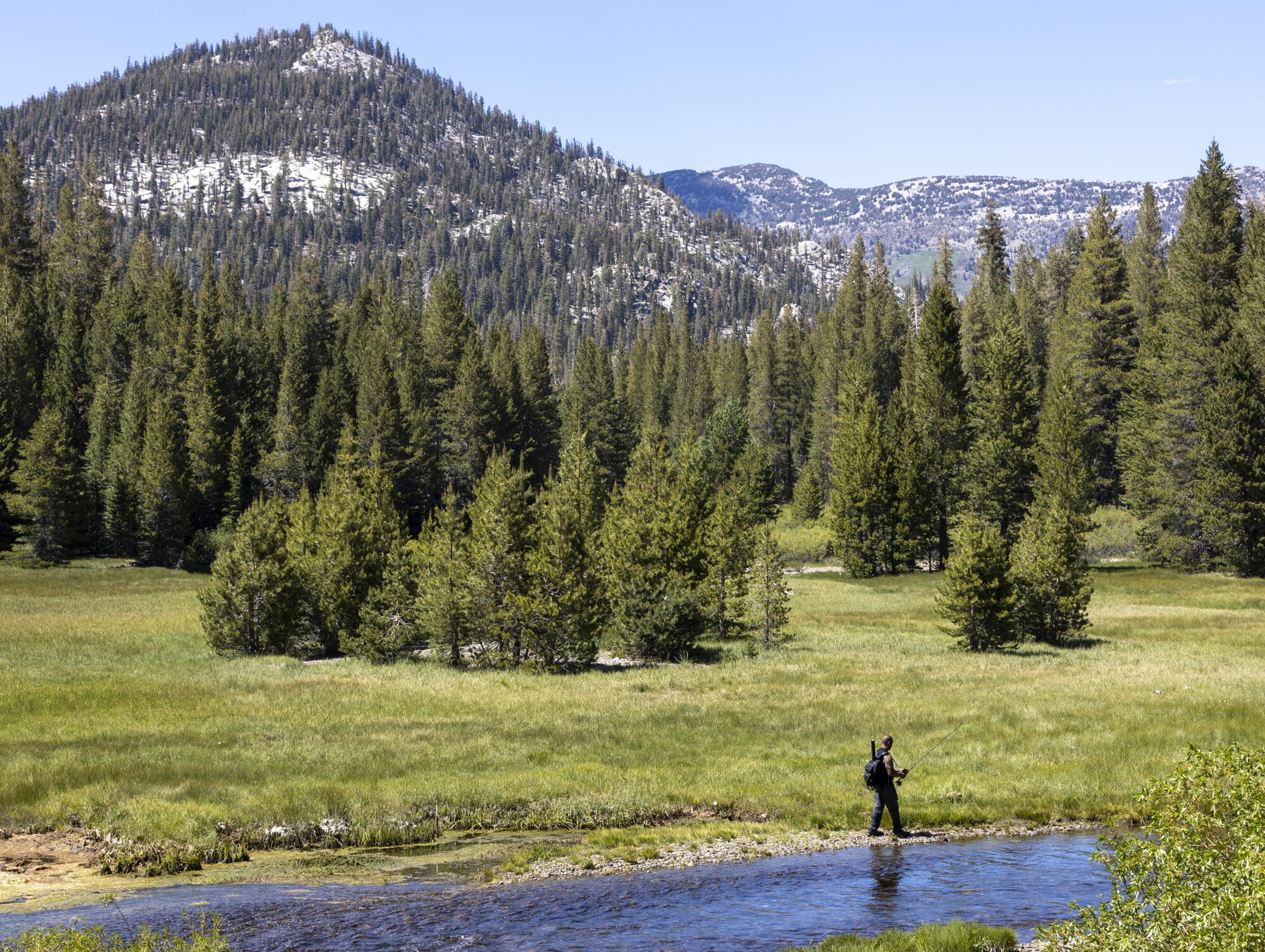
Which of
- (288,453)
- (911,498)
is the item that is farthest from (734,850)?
(288,453)

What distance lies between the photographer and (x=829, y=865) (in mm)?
20297

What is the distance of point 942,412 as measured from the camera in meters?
84.8

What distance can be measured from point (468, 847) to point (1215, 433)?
206ft

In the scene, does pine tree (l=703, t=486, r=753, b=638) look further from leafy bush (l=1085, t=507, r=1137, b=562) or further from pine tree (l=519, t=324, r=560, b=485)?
pine tree (l=519, t=324, r=560, b=485)

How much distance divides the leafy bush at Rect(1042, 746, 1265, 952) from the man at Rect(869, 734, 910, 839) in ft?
34.0

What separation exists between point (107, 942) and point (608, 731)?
19069 mm

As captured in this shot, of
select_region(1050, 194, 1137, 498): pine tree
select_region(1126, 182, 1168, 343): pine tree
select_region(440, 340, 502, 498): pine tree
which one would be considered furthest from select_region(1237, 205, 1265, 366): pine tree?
select_region(440, 340, 502, 498): pine tree

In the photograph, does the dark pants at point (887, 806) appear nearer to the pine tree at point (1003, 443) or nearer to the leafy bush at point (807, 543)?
the pine tree at point (1003, 443)

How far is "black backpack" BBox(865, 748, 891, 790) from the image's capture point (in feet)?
72.0

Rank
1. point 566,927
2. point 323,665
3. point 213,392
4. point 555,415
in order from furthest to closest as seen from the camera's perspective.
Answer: point 555,415
point 213,392
point 323,665
point 566,927

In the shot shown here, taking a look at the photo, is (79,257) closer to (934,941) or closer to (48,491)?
(48,491)

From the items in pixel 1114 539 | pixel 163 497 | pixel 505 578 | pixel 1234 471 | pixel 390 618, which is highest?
pixel 163 497

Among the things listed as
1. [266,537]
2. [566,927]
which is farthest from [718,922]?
[266,537]

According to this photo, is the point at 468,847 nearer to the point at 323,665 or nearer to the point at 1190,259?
the point at 323,665
